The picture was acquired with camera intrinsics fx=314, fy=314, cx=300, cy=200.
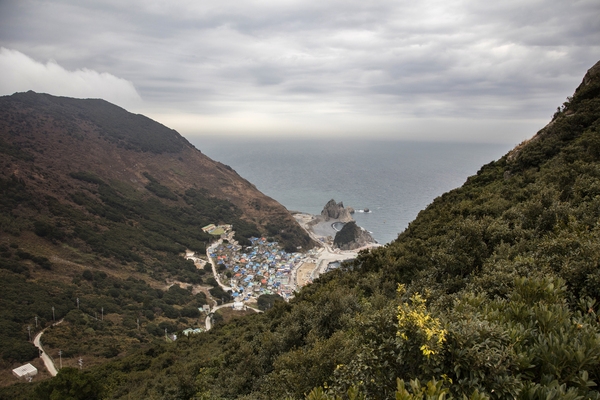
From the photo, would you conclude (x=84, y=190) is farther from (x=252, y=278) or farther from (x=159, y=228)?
(x=252, y=278)

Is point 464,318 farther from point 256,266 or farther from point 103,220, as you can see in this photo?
point 103,220

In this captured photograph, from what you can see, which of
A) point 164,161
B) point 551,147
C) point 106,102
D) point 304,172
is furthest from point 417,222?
point 106,102

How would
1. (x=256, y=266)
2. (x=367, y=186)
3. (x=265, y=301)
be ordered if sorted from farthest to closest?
(x=367, y=186) < (x=256, y=266) < (x=265, y=301)

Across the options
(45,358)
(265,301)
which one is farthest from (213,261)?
(45,358)

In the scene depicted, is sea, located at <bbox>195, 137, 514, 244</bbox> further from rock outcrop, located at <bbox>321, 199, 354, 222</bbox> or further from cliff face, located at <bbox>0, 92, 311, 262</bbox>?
cliff face, located at <bbox>0, 92, 311, 262</bbox>

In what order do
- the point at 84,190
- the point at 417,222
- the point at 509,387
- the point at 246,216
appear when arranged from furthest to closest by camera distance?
the point at 246,216, the point at 84,190, the point at 417,222, the point at 509,387
